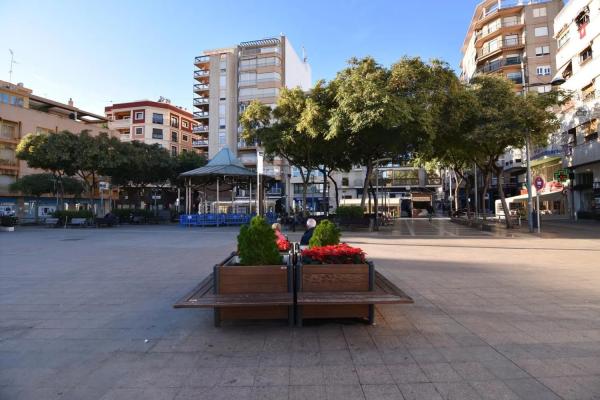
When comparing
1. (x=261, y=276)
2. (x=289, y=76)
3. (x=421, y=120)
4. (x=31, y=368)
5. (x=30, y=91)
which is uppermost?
(x=289, y=76)

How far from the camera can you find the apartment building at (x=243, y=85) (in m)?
58.1

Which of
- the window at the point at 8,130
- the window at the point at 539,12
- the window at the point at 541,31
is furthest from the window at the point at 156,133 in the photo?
the window at the point at 539,12

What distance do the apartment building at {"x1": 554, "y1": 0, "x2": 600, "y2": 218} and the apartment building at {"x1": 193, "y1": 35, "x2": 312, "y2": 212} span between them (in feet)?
113

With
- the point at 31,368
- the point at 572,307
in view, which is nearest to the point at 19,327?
the point at 31,368

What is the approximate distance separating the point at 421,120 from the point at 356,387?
55.1 ft

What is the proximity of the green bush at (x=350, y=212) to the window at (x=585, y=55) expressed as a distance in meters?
19.9

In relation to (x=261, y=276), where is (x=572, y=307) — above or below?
below

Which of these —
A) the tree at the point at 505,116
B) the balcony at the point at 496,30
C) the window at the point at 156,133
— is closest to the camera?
the tree at the point at 505,116

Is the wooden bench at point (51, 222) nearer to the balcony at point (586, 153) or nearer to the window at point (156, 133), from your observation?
the balcony at point (586, 153)

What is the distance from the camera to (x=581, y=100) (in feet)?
94.2

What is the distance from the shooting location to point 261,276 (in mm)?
4625

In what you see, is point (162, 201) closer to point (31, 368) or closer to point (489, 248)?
point (489, 248)

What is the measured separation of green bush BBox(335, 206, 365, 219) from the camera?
23.2m

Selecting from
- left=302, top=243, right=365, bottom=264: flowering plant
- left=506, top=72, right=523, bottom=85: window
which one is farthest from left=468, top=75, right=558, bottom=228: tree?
left=506, top=72, right=523, bottom=85: window
